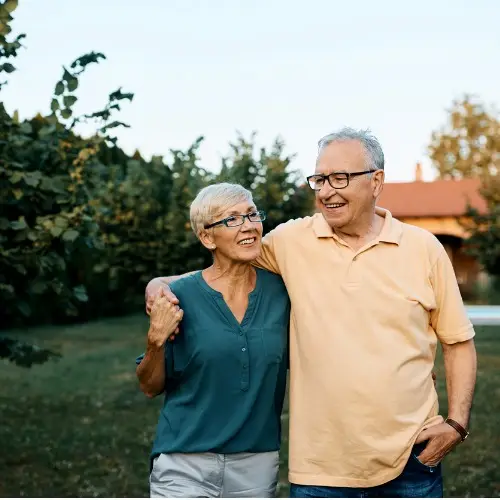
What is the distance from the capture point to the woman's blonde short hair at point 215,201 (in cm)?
318

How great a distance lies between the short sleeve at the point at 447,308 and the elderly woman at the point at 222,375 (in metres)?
0.52

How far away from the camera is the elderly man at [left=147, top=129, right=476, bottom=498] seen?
2967 mm

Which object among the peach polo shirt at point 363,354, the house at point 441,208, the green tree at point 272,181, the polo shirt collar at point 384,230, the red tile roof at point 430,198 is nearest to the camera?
the peach polo shirt at point 363,354

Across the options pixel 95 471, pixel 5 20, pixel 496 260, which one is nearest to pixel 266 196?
pixel 496 260

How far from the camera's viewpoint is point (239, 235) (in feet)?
10.4

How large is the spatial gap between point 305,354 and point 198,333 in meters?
0.36

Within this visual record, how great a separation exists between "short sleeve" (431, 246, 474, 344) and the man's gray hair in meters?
0.38

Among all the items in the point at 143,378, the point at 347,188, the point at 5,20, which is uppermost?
the point at 5,20

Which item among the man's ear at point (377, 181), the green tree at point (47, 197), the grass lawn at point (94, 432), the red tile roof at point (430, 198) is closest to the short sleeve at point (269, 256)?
the man's ear at point (377, 181)

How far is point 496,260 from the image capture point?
92.0 feet

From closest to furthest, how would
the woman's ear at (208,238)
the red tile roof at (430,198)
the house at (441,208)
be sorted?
the woman's ear at (208,238)
the house at (441,208)
the red tile roof at (430,198)

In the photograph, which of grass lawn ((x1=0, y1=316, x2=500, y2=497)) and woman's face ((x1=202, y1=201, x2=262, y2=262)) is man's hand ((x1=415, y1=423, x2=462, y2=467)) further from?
grass lawn ((x1=0, y1=316, x2=500, y2=497))

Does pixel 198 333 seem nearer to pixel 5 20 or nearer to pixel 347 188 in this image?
pixel 347 188

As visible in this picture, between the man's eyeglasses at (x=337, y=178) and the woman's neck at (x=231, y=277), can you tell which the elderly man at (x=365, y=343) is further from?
the woman's neck at (x=231, y=277)
